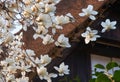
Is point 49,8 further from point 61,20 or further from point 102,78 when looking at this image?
point 102,78

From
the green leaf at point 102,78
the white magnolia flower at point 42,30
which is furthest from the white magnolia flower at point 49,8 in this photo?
the green leaf at point 102,78

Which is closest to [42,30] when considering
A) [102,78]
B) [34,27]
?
[34,27]

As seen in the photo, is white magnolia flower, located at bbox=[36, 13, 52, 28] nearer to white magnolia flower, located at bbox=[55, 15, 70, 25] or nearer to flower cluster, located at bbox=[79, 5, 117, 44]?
white magnolia flower, located at bbox=[55, 15, 70, 25]

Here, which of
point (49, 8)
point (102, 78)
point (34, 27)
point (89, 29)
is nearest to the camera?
point (102, 78)

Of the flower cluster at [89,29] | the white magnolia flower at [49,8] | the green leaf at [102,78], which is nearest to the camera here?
the green leaf at [102,78]

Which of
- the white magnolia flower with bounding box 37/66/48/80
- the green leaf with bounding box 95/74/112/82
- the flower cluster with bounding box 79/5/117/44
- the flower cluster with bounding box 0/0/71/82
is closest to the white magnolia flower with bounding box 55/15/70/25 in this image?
the flower cluster with bounding box 0/0/71/82

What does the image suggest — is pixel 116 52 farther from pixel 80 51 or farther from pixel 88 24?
pixel 88 24

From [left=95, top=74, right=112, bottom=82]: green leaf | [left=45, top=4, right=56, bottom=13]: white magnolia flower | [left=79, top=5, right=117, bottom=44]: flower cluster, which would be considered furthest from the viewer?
[left=79, top=5, right=117, bottom=44]: flower cluster

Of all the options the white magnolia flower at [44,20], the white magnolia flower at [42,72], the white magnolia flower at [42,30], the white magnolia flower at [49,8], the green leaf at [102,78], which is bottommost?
the green leaf at [102,78]

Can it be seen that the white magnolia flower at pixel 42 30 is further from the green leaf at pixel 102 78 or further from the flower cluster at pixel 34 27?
the green leaf at pixel 102 78

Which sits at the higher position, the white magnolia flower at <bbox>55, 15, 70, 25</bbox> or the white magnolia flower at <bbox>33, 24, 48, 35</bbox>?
the white magnolia flower at <bbox>55, 15, 70, 25</bbox>

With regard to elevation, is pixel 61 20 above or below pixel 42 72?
above
